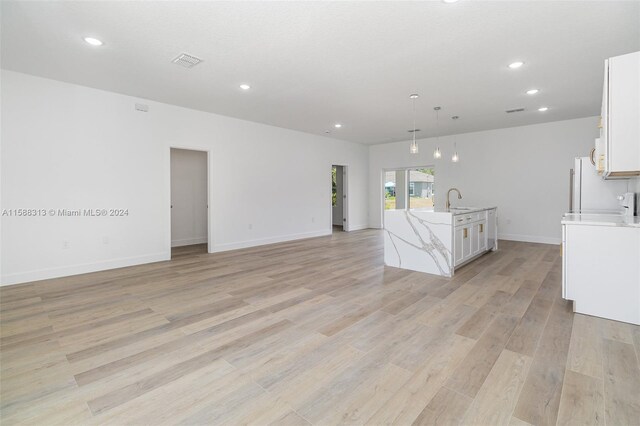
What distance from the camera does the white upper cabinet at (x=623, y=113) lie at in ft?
8.25

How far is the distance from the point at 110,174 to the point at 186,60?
2513 millimetres

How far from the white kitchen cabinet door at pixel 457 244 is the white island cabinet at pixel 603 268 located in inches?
54.6

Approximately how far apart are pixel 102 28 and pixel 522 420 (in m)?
4.58

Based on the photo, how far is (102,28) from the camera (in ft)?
9.68

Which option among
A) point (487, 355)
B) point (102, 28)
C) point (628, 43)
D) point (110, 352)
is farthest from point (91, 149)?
point (628, 43)

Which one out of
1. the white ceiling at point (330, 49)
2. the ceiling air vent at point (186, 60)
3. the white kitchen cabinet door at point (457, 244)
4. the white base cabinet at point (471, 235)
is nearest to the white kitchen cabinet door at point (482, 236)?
the white base cabinet at point (471, 235)

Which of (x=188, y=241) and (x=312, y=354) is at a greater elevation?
(x=188, y=241)

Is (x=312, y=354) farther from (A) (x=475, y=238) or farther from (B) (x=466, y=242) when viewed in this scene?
(A) (x=475, y=238)

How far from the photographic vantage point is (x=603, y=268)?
286 cm

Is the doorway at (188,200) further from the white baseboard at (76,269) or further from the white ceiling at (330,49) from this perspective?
the white ceiling at (330,49)

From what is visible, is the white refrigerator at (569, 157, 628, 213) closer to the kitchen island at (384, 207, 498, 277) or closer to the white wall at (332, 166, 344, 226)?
the kitchen island at (384, 207, 498, 277)

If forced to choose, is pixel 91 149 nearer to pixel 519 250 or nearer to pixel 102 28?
pixel 102 28

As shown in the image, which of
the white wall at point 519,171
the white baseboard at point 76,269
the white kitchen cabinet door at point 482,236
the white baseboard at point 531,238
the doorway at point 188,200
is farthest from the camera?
the doorway at point 188,200

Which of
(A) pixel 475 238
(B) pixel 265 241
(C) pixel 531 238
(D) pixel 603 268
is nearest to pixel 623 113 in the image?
(D) pixel 603 268
